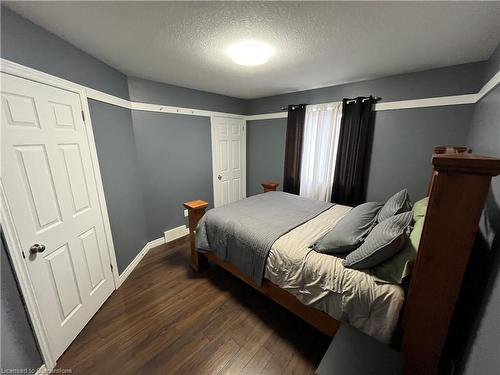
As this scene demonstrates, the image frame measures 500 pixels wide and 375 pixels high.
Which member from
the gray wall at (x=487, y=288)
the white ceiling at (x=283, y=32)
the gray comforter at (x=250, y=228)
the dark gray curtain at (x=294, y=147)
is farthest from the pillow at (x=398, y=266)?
the dark gray curtain at (x=294, y=147)

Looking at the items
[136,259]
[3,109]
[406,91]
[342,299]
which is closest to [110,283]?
[136,259]

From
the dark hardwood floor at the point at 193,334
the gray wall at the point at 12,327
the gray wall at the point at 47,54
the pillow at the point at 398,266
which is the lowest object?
the dark hardwood floor at the point at 193,334

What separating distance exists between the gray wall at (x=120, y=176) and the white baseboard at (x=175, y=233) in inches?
17.3

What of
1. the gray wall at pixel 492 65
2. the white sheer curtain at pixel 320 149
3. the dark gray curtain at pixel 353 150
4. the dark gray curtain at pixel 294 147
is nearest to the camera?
the gray wall at pixel 492 65

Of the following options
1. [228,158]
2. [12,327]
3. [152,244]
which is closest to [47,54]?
[12,327]

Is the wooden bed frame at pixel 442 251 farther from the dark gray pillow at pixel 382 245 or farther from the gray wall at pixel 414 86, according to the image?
the gray wall at pixel 414 86

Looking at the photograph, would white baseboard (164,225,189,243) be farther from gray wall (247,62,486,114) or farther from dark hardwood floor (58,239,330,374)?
gray wall (247,62,486,114)

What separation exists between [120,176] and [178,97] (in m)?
1.50

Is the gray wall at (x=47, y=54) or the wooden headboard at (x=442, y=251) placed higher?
the gray wall at (x=47, y=54)

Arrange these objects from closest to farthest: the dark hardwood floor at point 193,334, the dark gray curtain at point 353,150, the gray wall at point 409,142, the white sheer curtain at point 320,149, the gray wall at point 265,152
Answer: the dark hardwood floor at point 193,334 → the gray wall at point 409,142 → the dark gray curtain at point 353,150 → the white sheer curtain at point 320,149 → the gray wall at point 265,152

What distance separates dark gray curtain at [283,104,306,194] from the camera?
333 cm

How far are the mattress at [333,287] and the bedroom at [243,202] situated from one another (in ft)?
0.04

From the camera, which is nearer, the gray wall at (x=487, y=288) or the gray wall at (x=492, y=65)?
the gray wall at (x=487, y=288)

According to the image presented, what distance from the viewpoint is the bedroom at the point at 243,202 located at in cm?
107
